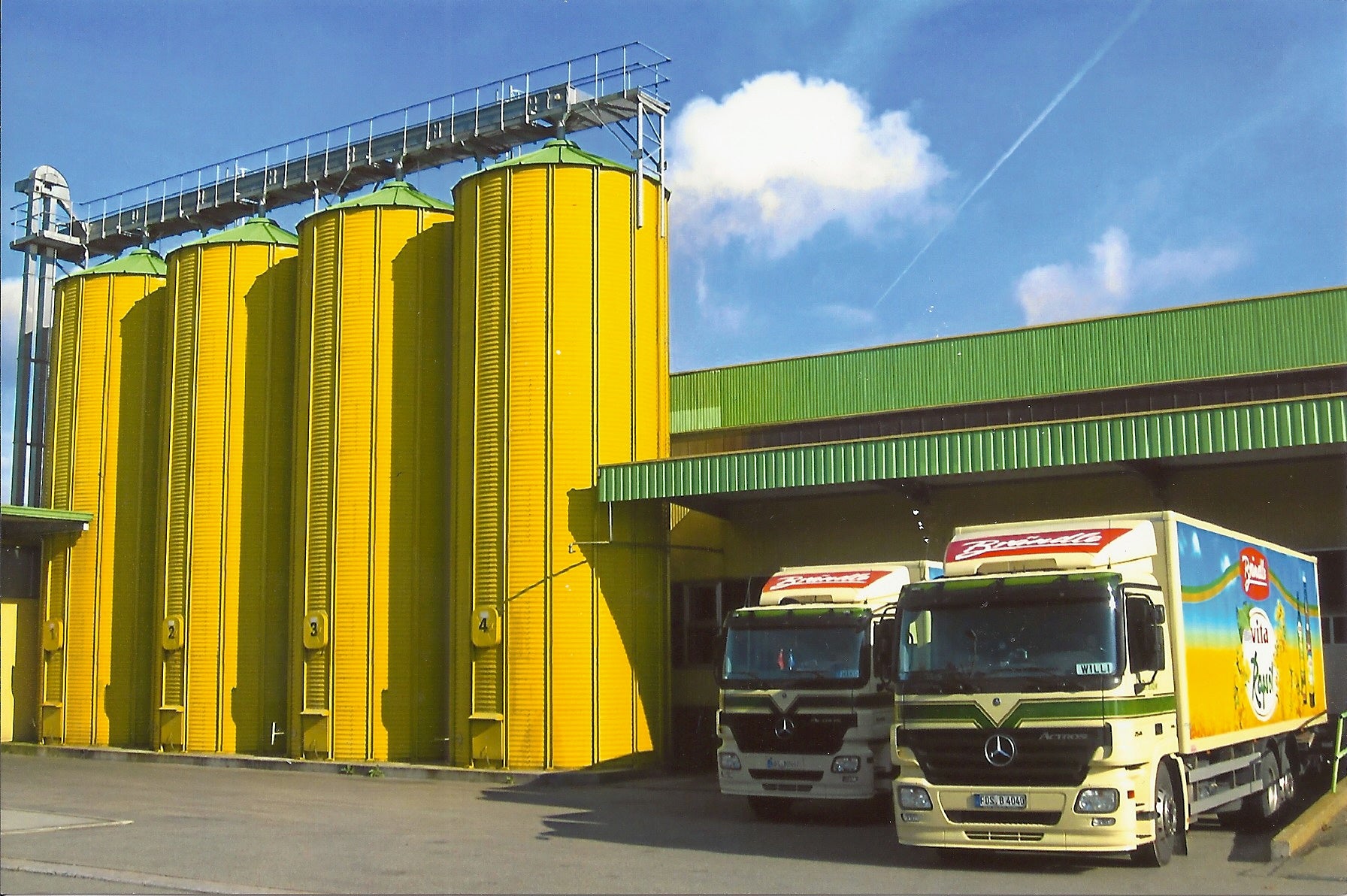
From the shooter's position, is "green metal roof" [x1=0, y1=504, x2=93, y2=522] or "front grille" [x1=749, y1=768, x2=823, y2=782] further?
"green metal roof" [x1=0, y1=504, x2=93, y2=522]

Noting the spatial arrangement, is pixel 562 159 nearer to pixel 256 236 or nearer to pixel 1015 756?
pixel 256 236

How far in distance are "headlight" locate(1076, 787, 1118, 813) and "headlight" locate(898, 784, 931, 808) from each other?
153 cm

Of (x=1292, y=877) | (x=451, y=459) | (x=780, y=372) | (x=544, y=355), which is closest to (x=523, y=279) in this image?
(x=544, y=355)

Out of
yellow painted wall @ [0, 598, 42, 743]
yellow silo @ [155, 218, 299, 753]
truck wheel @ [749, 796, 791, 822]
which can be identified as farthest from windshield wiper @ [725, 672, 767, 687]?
yellow painted wall @ [0, 598, 42, 743]

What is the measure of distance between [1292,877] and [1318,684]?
8.56 m

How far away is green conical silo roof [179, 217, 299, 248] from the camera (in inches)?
1347

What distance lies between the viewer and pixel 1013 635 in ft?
44.5

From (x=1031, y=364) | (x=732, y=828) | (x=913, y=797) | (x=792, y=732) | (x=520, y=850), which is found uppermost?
(x=1031, y=364)

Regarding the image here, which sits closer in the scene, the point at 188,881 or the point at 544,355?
the point at 188,881

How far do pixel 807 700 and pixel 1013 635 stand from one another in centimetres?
504

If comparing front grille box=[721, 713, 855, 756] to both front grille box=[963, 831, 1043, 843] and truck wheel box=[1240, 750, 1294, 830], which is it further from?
truck wheel box=[1240, 750, 1294, 830]

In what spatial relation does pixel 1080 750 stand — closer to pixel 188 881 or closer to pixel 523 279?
pixel 188 881

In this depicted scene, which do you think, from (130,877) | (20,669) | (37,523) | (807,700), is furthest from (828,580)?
(20,669)

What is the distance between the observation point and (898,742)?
13953 mm
